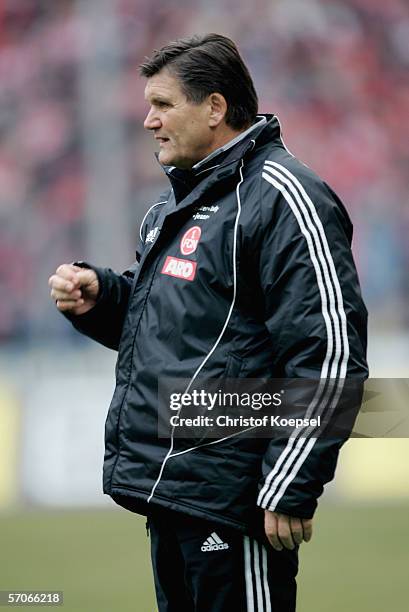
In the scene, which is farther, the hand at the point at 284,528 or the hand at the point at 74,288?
the hand at the point at 74,288

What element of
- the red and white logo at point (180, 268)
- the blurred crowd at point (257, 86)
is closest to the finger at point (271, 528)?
the red and white logo at point (180, 268)

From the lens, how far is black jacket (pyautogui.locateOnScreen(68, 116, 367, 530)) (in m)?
2.99

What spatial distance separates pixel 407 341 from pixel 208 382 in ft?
20.4

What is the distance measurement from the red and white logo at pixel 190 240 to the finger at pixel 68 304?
36 cm

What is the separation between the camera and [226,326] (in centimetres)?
310

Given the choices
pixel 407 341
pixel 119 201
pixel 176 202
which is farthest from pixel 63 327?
pixel 176 202

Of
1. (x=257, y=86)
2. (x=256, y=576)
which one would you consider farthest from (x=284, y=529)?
(x=257, y=86)

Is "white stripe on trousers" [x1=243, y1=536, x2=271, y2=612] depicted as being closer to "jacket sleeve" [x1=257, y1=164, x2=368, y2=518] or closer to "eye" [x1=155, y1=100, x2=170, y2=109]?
"jacket sleeve" [x1=257, y1=164, x2=368, y2=518]

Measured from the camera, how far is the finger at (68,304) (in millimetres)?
3393

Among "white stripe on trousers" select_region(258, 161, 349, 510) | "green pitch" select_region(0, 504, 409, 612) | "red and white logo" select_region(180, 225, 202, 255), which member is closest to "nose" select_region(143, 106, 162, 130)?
"red and white logo" select_region(180, 225, 202, 255)

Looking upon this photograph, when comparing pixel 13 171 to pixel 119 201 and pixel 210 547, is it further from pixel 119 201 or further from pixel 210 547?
pixel 210 547

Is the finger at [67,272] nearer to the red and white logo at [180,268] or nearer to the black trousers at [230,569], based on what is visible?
the red and white logo at [180,268]

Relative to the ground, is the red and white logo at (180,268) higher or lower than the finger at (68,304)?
higher

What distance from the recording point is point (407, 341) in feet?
30.0
